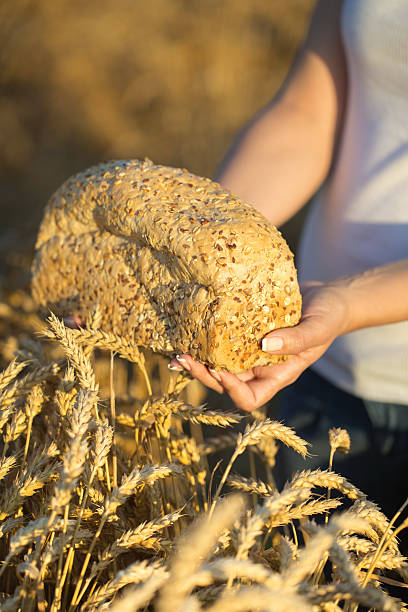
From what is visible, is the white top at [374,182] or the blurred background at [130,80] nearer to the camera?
the white top at [374,182]

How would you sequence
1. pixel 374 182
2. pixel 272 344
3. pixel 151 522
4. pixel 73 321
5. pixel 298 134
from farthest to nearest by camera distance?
pixel 298 134 < pixel 374 182 < pixel 73 321 < pixel 272 344 < pixel 151 522

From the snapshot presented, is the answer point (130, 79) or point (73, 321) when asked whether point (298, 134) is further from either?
point (130, 79)

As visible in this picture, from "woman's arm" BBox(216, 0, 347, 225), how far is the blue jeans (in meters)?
0.74

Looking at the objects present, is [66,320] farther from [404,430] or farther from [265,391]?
[404,430]

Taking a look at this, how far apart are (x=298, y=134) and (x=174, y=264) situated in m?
0.92

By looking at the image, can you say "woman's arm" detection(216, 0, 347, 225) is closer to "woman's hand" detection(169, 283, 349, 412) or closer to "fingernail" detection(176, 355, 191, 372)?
"woman's hand" detection(169, 283, 349, 412)

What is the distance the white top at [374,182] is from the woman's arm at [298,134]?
130mm

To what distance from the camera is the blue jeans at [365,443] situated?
1.73 metres

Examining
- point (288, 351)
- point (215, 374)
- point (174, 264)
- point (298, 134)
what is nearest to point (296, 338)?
point (288, 351)

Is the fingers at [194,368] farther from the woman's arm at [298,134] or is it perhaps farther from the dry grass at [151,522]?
the woman's arm at [298,134]

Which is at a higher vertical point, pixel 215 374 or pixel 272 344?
pixel 272 344

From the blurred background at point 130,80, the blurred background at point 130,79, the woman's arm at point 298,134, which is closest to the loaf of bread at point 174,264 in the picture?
the woman's arm at point 298,134

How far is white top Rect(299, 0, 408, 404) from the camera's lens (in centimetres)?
162

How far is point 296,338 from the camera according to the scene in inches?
50.9
